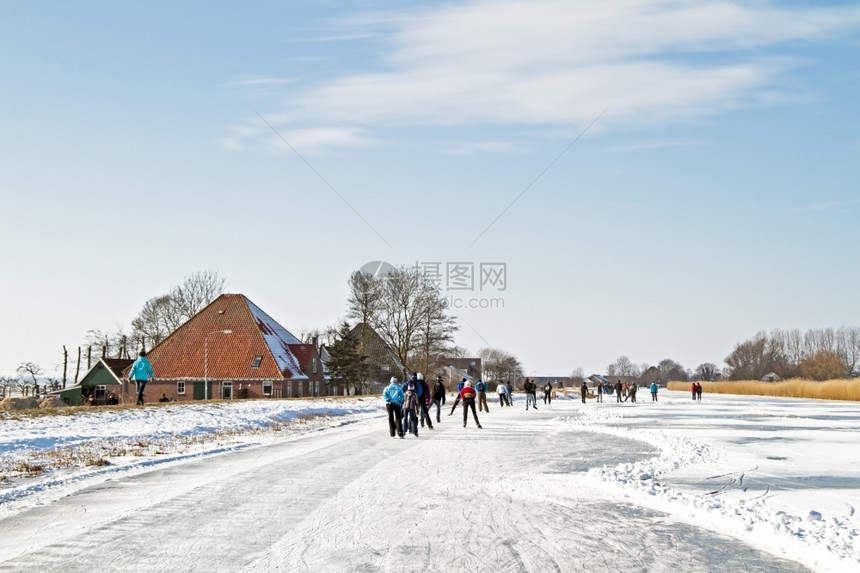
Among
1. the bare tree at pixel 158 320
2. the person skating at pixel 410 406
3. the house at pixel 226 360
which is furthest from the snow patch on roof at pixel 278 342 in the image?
the person skating at pixel 410 406

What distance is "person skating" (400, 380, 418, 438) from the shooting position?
886 inches

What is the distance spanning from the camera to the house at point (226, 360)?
6725 centimetres

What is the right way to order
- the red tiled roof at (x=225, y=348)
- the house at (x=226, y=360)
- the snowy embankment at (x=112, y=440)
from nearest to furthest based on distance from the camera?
1. the snowy embankment at (x=112, y=440)
2. the house at (x=226, y=360)
3. the red tiled roof at (x=225, y=348)

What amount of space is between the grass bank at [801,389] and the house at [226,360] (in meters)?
40.9

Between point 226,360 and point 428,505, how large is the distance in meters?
61.4

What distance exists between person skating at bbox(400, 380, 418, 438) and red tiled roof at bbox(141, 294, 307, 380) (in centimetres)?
4528

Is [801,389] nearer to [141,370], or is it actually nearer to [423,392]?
[423,392]

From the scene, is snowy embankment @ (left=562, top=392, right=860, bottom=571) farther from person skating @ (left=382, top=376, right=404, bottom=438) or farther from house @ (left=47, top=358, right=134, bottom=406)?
house @ (left=47, top=358, right=134, bottom=406)

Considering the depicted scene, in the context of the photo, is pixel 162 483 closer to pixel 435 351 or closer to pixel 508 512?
pixel 508 512

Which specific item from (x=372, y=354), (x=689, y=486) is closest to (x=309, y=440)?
(x=689, y=486)

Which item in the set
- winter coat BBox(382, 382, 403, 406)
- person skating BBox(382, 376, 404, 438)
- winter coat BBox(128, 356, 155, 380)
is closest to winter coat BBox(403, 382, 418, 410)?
person skating BBox(382, 376, 404, 438)

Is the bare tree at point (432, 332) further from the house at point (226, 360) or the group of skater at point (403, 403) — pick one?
the group of skater at point (403, 403)

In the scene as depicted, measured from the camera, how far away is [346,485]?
11.8 m

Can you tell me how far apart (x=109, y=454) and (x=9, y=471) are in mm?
2841
